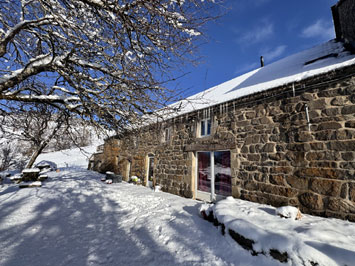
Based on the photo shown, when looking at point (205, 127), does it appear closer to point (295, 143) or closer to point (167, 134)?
point (167, 134)

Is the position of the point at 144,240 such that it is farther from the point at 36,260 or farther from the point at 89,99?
the point at 89,99

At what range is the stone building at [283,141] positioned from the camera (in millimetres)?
3299

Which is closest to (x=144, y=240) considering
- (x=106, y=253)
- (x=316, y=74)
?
(x=106, y=253)

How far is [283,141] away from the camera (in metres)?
4.04

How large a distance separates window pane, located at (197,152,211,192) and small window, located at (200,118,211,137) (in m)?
0.74

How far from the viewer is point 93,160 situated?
17516 millimetres

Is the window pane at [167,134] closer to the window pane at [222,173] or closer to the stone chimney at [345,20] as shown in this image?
the window pane at [222,173]

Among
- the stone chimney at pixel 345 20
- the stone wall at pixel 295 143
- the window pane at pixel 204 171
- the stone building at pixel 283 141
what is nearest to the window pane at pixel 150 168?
the stone building at pixel 283 141

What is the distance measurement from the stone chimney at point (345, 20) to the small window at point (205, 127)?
473 cm

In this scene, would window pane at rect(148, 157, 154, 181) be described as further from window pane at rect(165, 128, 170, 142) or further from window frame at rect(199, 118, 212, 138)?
window frame at rect(199, 118, 212, 138)

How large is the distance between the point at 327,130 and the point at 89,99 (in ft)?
16.3

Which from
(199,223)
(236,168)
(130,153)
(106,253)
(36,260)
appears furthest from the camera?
(130,153)

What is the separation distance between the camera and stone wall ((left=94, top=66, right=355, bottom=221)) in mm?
3254

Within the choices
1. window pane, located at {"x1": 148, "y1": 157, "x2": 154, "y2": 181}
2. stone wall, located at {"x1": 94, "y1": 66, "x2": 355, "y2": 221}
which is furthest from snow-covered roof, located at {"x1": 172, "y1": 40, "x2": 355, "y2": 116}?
window pane, located at {"x1": 148, "y1": 157, "x2": 154, "y2": 181}
